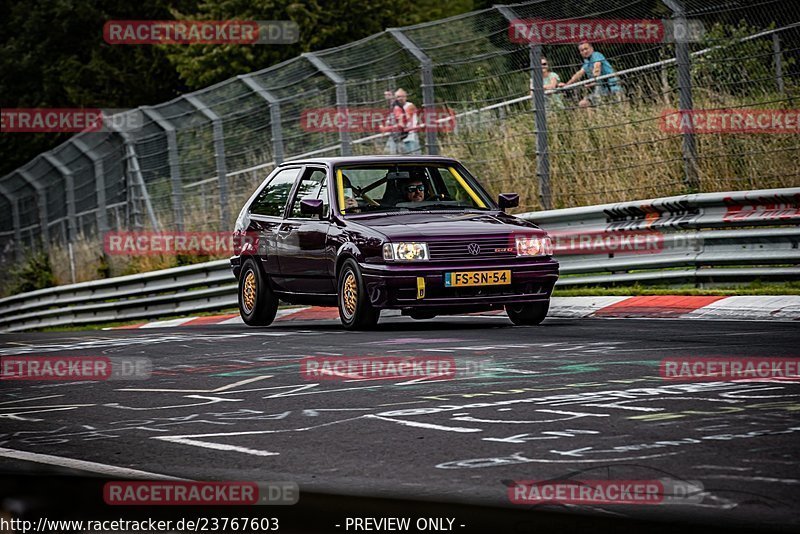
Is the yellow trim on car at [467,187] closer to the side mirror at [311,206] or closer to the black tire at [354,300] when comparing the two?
the side mirror at [311,206]

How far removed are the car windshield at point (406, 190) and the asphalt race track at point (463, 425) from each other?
2638 mm

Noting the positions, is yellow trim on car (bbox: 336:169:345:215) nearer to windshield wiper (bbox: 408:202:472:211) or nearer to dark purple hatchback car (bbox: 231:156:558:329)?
dark purple hatchback car (bbox: 231:156:558:329)

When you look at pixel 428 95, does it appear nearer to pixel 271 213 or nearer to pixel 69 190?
pixel 271 213

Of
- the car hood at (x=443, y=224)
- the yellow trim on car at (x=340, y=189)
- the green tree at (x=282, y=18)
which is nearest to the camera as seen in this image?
the car hood at (x=443, y=224)

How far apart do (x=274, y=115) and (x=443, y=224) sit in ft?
29.0

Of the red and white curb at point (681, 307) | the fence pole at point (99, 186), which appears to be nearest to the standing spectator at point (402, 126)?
the red and white curb at point (681, 307)

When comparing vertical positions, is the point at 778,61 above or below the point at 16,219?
above

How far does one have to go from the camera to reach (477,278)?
1106 centimetres

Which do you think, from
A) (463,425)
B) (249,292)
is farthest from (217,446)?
(249,292)

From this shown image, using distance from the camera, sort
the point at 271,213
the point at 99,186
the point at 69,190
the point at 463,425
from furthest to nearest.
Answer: the point at 69,190, the point at 99,186, the point at 271,213, the point at 463,425

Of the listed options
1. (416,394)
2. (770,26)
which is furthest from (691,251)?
(416,394)

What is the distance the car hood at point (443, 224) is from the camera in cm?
1120

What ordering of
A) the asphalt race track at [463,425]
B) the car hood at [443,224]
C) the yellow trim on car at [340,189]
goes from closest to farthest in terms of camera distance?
the asphalt race track at [463,425], the car hood at [443,224], the yellow trim on car at [340,189]

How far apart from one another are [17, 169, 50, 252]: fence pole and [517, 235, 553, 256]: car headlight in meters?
19.5
